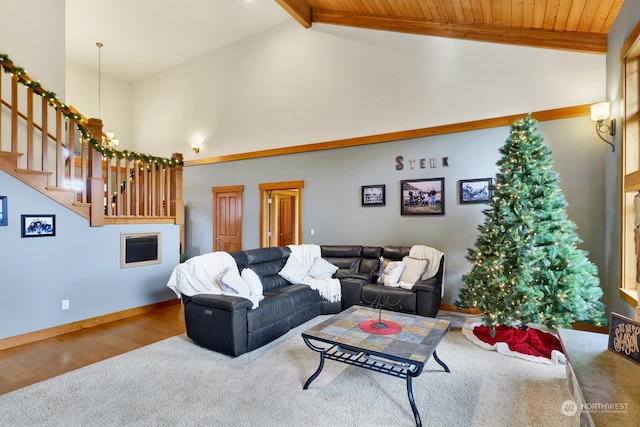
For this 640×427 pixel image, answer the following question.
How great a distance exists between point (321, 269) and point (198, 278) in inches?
75.3

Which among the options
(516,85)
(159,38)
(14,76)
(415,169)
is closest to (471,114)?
(516,85)

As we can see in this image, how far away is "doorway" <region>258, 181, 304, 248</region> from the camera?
644 cm

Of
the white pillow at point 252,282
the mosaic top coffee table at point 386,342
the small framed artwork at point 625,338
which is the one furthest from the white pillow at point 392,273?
the small framed artwork at point 625,338

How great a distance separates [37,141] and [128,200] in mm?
1405

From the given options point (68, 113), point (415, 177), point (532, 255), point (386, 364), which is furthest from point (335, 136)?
point (386, 364)

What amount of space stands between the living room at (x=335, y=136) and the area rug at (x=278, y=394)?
1464mm

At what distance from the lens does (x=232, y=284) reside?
347 centimetres

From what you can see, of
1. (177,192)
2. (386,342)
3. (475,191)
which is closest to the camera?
(386,342)

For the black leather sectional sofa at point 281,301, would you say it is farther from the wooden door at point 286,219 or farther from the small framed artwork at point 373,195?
the wooden door at point 286,219

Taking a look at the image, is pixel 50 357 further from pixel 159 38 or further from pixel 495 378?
pixel 159 38

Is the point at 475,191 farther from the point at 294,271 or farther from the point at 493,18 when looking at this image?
the point at 294,271

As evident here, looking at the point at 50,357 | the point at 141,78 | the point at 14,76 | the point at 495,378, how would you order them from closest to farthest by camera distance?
the point at 495,378, the point at 50,357, the point at 14,76, the point at 141,78

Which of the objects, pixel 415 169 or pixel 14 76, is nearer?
pixel 14 76

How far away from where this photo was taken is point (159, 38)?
7031mm
